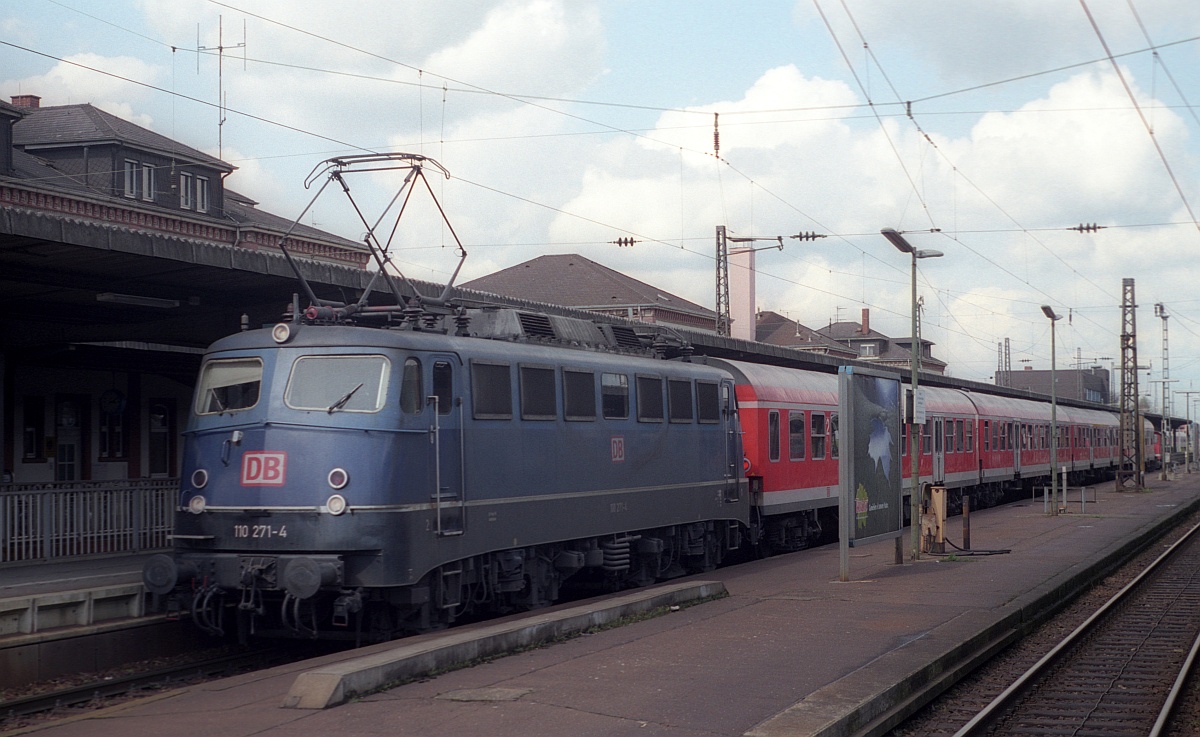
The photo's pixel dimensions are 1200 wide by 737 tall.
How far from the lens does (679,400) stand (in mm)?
18750

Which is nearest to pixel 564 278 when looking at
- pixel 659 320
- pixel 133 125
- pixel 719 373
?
pixel 659 320

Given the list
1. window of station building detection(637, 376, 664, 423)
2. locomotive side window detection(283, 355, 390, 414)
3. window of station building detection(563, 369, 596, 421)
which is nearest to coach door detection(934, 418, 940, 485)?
window of station building detection(637, 376, 664, 423)

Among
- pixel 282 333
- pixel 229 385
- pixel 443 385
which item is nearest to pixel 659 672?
pixel 443 385

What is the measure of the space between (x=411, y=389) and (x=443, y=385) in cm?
52

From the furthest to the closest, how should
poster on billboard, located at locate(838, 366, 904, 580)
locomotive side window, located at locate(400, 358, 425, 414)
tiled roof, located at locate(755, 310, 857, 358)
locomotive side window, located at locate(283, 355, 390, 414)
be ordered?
tiled roof, located at locate(755, 310, 857, 358)
poster on billboard, located at locate(838, 366, 904, 580)
locomotive side window, located at locate(400, 358, 425, 414)
locomotive side window, located at locate(283, 355, 390, 414)

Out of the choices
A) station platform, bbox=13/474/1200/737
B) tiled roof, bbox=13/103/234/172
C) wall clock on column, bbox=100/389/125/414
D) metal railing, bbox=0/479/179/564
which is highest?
tiled roof, bbox=13/103/234/172

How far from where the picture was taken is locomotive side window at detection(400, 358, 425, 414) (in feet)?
41.7

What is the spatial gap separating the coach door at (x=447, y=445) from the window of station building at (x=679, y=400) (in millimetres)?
5554

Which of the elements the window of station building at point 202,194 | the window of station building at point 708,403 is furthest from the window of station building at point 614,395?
the window of station building at point 202,194

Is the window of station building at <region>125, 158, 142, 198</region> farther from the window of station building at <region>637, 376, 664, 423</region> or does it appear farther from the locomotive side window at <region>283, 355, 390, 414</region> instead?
the locomotive side window at <region>283, 355, 390, 414</region>

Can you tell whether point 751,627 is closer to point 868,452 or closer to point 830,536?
point 868,452

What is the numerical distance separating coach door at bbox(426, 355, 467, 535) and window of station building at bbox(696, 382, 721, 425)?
6.64 meters

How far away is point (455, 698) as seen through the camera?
925 centimetres

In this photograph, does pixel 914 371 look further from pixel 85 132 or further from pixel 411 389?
pixel 85 132
